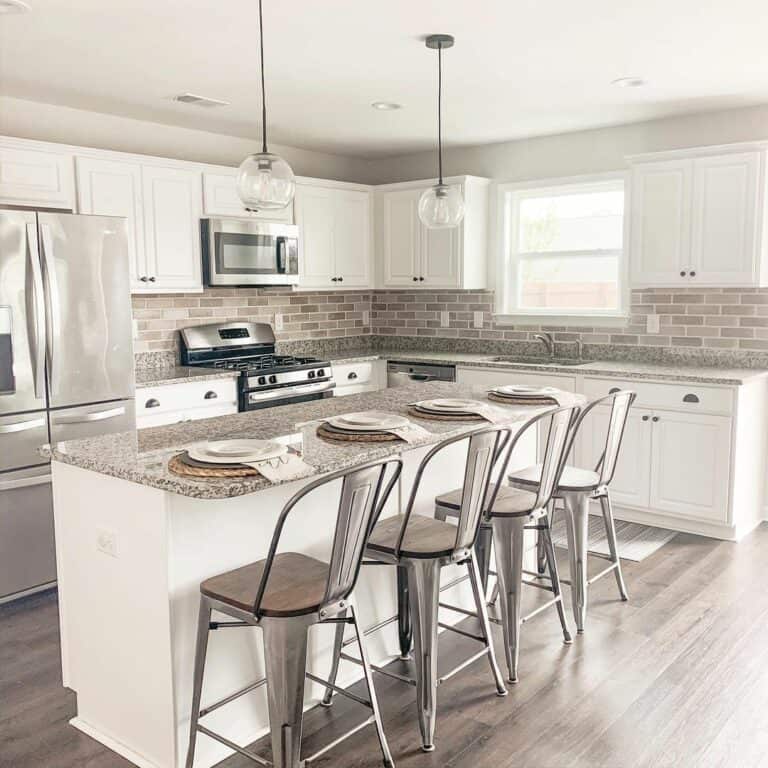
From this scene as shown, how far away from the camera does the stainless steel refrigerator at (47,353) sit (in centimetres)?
359

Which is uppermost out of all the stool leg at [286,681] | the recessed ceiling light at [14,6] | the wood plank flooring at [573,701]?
the recessed ceiling light at [14,6]

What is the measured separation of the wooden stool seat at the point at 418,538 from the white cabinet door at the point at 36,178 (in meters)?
2.63

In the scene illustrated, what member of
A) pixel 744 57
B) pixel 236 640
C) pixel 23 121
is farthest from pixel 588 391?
pixel 23 121

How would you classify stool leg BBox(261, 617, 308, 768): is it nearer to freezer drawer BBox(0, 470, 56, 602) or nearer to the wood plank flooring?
the wood plank flooring

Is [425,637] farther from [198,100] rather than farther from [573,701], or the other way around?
[198,100]

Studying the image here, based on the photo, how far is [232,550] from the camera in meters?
2.44

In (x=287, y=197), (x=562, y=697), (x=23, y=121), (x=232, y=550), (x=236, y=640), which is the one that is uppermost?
(x=23, y=121)

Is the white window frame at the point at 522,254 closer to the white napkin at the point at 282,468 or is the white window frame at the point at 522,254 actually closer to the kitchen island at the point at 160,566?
the kitchen island at the point at 160,566

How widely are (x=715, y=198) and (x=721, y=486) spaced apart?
1638 mm

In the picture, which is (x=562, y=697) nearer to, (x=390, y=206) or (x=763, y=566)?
(x=763, y=566)

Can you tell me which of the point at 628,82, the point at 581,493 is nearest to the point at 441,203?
the point at 581,493

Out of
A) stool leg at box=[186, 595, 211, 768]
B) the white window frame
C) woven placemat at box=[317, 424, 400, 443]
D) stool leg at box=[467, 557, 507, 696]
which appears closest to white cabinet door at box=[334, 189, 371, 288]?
the white window frame

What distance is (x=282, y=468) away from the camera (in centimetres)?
222

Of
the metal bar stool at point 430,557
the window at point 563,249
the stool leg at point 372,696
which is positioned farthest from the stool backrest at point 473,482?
the window at point 563,249
